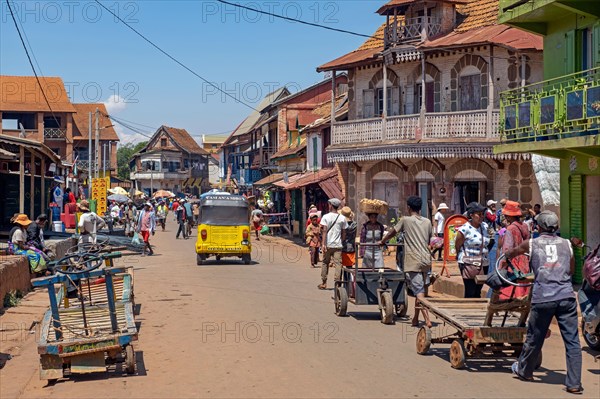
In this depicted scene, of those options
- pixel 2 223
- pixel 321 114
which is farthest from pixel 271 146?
pixel 2 223

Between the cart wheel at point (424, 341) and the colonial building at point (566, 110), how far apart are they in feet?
→ 21.7

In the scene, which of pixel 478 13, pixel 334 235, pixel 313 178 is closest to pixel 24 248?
pixel 334 235

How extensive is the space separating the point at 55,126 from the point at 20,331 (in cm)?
6086

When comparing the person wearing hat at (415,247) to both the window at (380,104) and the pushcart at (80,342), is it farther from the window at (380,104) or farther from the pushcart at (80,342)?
the window at (380,104)

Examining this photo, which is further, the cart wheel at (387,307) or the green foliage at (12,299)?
the green foliage at (12,299)

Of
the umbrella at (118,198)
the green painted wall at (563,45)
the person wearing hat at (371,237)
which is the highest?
the green painted wall at (563,45)

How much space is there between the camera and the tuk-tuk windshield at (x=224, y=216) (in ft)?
77.7

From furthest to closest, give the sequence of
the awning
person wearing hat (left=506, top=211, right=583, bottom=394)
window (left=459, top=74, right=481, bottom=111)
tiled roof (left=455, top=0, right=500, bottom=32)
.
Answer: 1. the awning
2. tiled roof (left=455, top=0, right=500, bottom=32)
3. window (left=459, top=74, right=481, bottom=111)
4. person wearing hat (left=506, top=211, right=583, bottom=394)

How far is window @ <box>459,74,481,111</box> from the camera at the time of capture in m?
26.6

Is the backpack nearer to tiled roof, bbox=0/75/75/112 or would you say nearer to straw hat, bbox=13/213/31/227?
straw hat, bbox=13/213/31/227

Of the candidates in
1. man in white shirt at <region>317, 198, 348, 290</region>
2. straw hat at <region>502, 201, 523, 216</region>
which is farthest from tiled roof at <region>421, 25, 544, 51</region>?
straw hat at <region>502, 201, 523, 216</region>

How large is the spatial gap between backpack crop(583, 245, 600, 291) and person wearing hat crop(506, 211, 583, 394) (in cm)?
178

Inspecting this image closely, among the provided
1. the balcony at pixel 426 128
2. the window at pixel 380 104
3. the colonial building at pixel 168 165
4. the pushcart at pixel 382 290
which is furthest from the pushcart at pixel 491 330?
the colonial building at pixel 168 165

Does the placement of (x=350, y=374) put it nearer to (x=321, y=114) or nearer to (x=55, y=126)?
(x=321, y=114)
